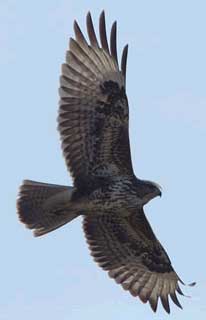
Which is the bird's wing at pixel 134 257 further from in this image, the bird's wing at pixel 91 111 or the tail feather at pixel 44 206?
the bird's wing at pixel 91 111

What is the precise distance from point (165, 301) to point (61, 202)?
2.25 meters

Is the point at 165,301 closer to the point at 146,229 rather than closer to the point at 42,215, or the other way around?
the point at 146,229

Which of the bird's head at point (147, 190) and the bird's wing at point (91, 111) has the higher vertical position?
the bird's wing at point (91, 111)

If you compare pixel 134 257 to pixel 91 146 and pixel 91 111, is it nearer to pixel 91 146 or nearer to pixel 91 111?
pixel 91 146

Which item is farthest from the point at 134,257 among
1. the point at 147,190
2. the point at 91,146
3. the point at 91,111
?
the point at 91,111

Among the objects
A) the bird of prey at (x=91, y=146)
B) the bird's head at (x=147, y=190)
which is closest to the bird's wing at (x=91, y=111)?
the bird of prey at (x=91, y=146)

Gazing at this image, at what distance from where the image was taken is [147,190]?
18.5 m

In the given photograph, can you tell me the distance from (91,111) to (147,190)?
4.04 feet

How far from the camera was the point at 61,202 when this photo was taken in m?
18.3

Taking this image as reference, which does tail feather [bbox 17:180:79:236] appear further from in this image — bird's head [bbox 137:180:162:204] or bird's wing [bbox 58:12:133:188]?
bird's head [bbox 137:180:162:204]

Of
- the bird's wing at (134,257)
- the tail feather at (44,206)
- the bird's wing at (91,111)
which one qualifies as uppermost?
the bird's wing at (91,111)

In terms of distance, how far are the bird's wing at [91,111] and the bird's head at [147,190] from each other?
237 millimetres

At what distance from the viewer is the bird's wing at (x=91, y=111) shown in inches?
725

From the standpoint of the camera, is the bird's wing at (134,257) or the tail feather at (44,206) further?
the bird's wing at (134,257)
